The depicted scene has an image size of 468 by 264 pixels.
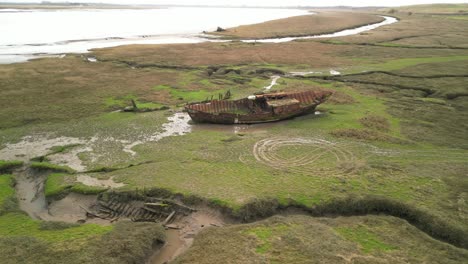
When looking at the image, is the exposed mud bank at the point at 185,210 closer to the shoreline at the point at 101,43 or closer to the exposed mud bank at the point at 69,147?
the exposed mud bank at the point at 69,147

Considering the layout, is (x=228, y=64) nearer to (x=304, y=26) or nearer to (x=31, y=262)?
(x=31, y=262)

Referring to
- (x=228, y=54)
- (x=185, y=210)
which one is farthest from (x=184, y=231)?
(x=228, y=54)

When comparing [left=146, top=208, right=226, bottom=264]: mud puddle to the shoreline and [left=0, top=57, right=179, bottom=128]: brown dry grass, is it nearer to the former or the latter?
[left=0, top=57, right=179, bottom=128]: brown dry grass

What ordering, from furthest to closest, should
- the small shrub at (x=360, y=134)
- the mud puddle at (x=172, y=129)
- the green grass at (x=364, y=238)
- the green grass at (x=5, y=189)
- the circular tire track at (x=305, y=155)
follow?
1. the small shrub at (x=360, y=134)
2. the mud puddle at (x=172, y=129)
3. the circular tire track at (x=305, y=155)
4. the green grass at (x=5, y=189)
5. the green grass at (x=364, y=238)

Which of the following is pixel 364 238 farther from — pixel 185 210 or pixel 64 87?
pixel 64 87

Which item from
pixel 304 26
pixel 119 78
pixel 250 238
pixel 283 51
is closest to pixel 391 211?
pixel 250 238

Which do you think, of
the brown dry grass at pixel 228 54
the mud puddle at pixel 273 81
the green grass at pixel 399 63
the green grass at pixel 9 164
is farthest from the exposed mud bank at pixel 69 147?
the green grass at pixel 399 63
